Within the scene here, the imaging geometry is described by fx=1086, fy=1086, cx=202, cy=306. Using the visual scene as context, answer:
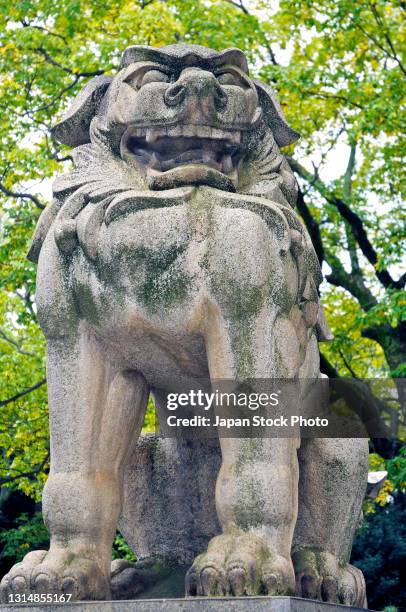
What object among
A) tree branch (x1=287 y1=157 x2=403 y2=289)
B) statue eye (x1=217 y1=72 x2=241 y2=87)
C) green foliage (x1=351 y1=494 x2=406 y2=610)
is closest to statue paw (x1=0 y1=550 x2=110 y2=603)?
statue eye (x1=217 y1=72 x2=241 y2=87)

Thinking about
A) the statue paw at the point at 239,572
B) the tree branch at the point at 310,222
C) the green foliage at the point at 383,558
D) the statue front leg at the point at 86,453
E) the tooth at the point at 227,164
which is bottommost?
the statue paw at the point at 239,572

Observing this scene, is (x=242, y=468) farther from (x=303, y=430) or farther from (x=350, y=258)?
(x=350, y=258)

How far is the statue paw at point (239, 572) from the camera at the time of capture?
3.94 m

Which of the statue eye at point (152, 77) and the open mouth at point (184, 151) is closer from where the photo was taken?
the open mouth at point (184, 151)

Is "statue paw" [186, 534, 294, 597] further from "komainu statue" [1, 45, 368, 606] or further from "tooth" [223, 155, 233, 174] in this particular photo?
"tooth" [223, 155, 233, 174]

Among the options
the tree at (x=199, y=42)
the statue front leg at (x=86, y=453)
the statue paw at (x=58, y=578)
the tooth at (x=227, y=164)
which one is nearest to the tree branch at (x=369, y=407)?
the tree at (x=199, y=42)

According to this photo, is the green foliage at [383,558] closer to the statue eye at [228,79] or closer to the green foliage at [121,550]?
the green foliage at [121,550]

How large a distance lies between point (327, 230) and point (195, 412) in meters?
11.9

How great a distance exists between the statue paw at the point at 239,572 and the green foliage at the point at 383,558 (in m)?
9.90

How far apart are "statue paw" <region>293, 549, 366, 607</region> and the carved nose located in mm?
1968

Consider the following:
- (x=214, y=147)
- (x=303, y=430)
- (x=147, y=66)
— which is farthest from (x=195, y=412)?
(x=147, y=66)

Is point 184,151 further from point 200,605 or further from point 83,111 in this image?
point 200,605

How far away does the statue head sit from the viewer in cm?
461

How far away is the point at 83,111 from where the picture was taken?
4.93 m
